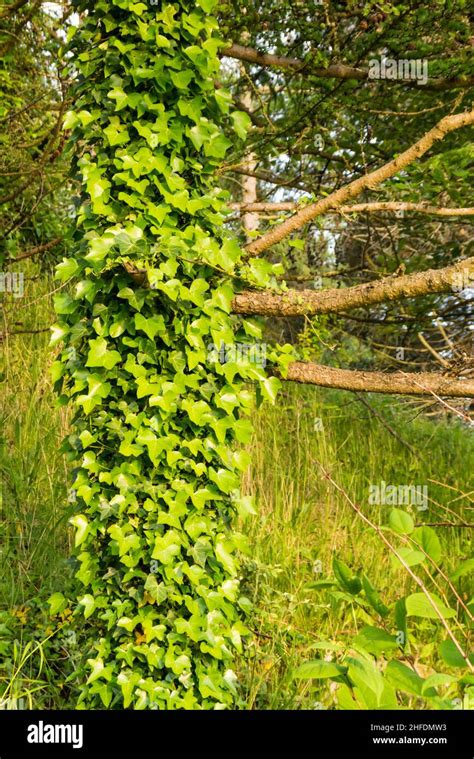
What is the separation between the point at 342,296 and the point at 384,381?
38 centimetres

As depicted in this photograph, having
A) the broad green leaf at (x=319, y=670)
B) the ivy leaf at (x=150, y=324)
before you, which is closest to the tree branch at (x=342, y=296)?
the ivy leaf at (x=150, y=324)

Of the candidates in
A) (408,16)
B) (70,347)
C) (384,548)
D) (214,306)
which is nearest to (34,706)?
(70,347)

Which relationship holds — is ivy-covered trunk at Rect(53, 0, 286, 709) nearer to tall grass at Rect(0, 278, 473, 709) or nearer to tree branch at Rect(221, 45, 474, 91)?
tall grass at Rect(0, 278, 473, 709)

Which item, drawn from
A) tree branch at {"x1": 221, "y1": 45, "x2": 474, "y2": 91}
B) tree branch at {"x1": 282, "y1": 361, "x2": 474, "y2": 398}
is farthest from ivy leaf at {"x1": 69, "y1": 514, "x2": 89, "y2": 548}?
tree branch at {"x1": 221, "y1": 45, "x2": 474, "y2": 91}

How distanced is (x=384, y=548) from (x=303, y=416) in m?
1.92

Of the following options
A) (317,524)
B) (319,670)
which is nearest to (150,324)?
(319,670)

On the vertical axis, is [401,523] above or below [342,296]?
below

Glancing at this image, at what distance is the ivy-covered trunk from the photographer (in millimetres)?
2559

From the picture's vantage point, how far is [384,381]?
286 cm

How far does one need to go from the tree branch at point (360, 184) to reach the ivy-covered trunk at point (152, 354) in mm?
353

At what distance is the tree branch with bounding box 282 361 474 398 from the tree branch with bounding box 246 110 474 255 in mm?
559

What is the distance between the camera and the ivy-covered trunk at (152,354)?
256 cm

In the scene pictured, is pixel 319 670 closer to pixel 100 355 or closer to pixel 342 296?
pixel 100 355

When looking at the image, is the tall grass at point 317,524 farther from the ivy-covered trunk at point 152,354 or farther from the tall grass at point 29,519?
the tall grass at point 29,519
